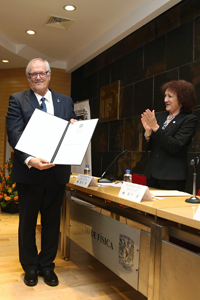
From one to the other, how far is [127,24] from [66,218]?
2.92m

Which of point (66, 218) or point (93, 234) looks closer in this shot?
point (93, 234)

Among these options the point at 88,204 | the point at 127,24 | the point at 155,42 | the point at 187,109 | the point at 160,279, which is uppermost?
the point at 127,24

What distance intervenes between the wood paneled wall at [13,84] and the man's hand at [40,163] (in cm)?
488

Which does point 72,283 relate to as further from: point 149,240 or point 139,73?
point 139,73

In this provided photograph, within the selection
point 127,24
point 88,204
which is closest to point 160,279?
point 88,204

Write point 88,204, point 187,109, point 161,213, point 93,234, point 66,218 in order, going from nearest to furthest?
point 161,213
point 93,234
point 88,204
point 187,109
point 66,218

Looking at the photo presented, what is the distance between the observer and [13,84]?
6566 mm

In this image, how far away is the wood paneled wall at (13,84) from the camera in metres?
6.54

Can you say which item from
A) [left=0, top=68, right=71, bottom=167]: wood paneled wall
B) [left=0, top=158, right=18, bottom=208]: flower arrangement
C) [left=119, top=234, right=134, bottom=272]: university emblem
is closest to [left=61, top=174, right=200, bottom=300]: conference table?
[left=119, top=234, right=134, bottom=272]: university emblem

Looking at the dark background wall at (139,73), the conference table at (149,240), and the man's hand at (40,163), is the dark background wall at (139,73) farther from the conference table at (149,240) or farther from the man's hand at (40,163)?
the man's hand at (40,163)

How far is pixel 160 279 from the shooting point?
55.5 inches

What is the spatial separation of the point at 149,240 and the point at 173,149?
89 centimetres

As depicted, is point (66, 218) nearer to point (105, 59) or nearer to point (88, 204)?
point (88, 204)

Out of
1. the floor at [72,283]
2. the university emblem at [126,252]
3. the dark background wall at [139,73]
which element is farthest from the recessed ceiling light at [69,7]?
the university emblem at [126,252]
